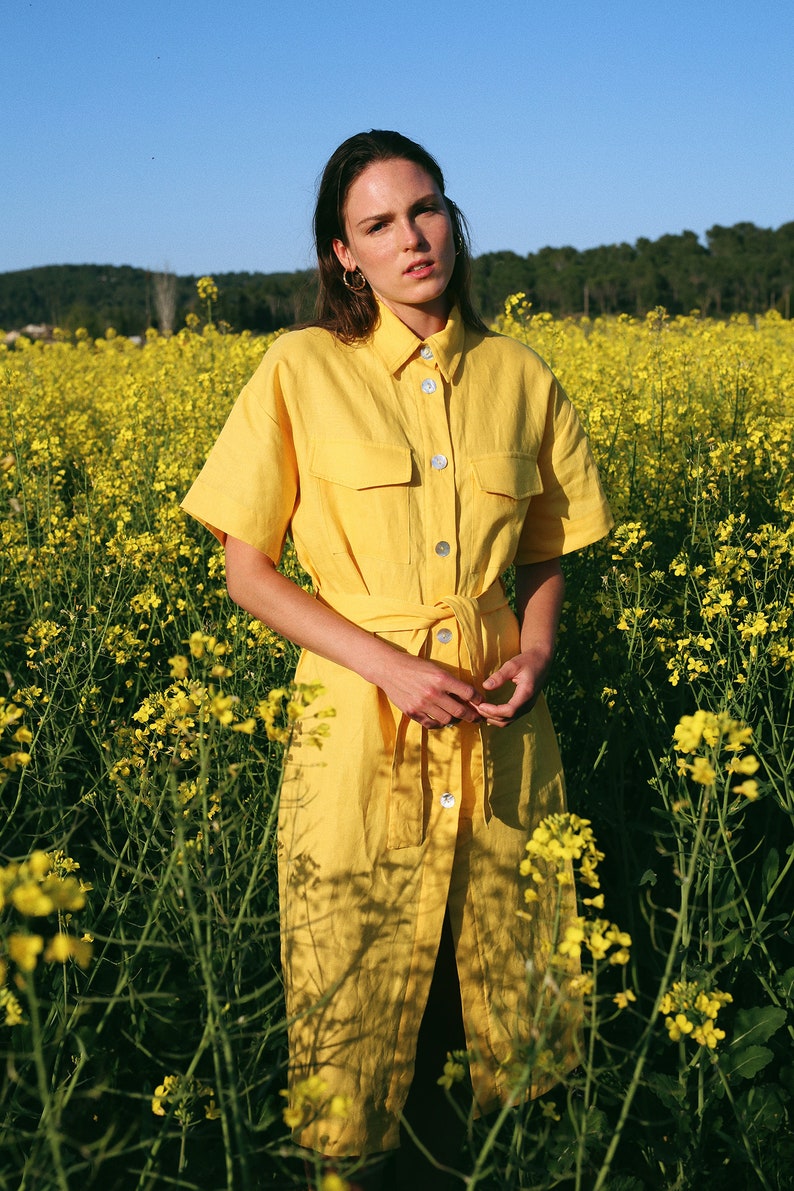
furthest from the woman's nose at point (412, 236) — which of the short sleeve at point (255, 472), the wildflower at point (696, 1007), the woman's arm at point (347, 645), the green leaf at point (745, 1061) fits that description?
the green leaf at point (745, 1061)

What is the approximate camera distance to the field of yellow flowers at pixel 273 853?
3.94ft

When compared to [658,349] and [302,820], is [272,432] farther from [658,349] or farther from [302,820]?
[658,349]

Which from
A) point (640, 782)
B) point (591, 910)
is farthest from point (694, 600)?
point (591, 910)

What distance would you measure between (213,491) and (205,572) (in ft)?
6.42

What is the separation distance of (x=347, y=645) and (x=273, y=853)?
714 millimetres

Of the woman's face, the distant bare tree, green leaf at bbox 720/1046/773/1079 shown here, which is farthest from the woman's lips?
the distant bare tree

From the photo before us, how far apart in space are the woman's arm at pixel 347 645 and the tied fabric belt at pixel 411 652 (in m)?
0.05

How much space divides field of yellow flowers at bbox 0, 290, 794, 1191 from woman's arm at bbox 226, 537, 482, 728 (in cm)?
12

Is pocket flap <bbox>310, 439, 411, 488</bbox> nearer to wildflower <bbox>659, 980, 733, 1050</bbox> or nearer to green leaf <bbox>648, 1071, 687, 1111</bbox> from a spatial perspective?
wildflower <bbox>659, 980, 733, 1050</bbox>

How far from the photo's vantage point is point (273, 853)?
80.9 inches

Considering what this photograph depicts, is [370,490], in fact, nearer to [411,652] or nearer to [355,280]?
[411,652]

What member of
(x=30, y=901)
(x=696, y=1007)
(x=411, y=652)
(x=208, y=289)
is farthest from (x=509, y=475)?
(x=208, y=289)

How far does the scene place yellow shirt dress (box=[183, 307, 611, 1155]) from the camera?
1.53 meters

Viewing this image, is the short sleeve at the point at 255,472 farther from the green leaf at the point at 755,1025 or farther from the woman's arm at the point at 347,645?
the green leaf at the point at 755,1025
